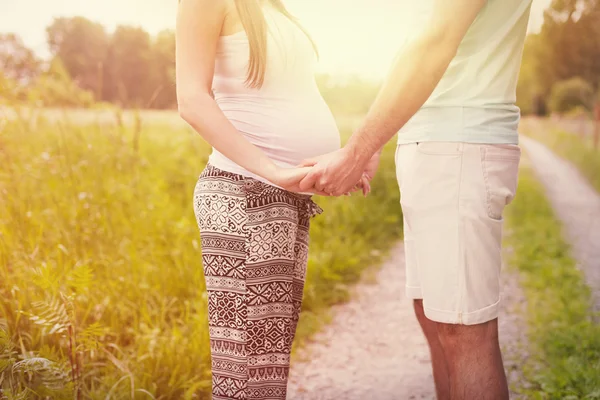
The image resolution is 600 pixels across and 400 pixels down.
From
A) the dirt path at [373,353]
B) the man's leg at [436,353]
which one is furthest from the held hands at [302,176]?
the dirt path at [373,353]

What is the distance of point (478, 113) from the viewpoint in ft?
5.35

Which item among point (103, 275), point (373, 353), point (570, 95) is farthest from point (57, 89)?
point (570, 95)

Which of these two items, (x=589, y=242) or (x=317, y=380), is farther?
(x=589, y=242)

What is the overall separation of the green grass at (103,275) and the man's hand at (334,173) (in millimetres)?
874

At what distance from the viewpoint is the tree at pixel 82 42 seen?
7.09 meters

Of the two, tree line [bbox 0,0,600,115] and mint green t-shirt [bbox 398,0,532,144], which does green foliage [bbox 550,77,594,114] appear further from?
mint green t-shirt [bbox 398,0,532,144]

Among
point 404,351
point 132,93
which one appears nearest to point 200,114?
point 404,351

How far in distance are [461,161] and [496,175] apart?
0.34 ft

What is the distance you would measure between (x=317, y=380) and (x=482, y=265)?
206 centimetres

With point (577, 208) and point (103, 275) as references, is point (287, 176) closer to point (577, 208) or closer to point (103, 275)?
point (103, 275)

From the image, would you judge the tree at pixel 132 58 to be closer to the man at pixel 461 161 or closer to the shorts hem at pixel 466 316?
the man at pixel 461 161

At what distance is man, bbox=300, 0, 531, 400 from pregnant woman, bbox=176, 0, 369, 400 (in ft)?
0.48

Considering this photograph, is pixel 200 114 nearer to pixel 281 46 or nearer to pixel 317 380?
pixel 281 46

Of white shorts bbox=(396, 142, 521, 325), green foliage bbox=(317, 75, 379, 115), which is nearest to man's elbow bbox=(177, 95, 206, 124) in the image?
white shorts bbox=(396, 142, 521, 325)
